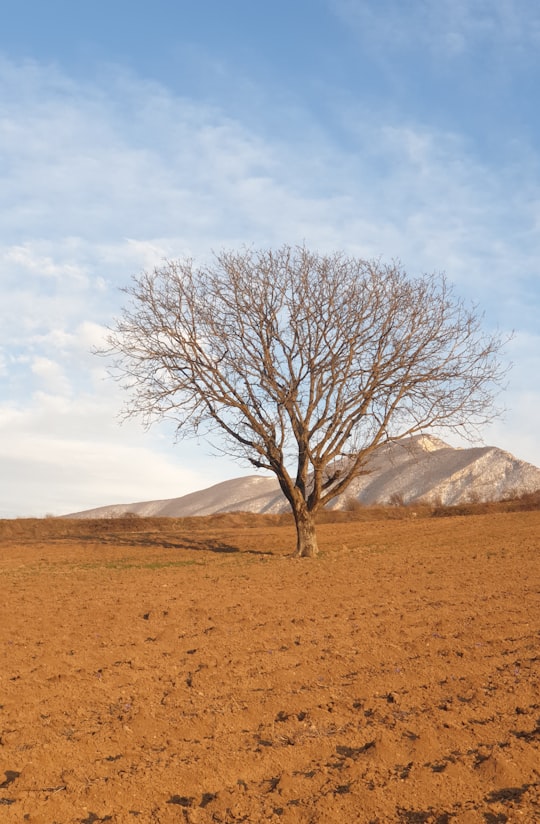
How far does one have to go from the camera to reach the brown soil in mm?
4660

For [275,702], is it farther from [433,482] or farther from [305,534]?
[433,482]

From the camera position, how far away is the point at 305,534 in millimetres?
24625

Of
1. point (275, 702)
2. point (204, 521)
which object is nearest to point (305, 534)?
point (204, 521)

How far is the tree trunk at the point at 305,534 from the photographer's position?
80.0 ft

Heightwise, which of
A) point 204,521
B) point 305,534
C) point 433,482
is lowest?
point 305,534

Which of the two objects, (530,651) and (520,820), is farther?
(530,651)

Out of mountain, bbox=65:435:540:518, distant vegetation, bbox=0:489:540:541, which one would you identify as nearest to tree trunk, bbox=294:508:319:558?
distant vegetation, bbox=0:489:540:541

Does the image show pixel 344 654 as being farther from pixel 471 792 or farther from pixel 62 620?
pixel 62 620

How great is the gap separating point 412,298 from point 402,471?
216 ft

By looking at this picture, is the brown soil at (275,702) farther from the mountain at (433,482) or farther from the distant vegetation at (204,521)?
the mountain at (433,482)

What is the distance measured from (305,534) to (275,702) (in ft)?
58.3

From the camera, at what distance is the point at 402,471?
88.4 m

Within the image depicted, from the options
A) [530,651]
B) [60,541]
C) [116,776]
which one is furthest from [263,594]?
[60,541]

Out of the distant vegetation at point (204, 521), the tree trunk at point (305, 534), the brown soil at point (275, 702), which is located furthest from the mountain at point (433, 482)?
the brown soil at point (275, 702)
